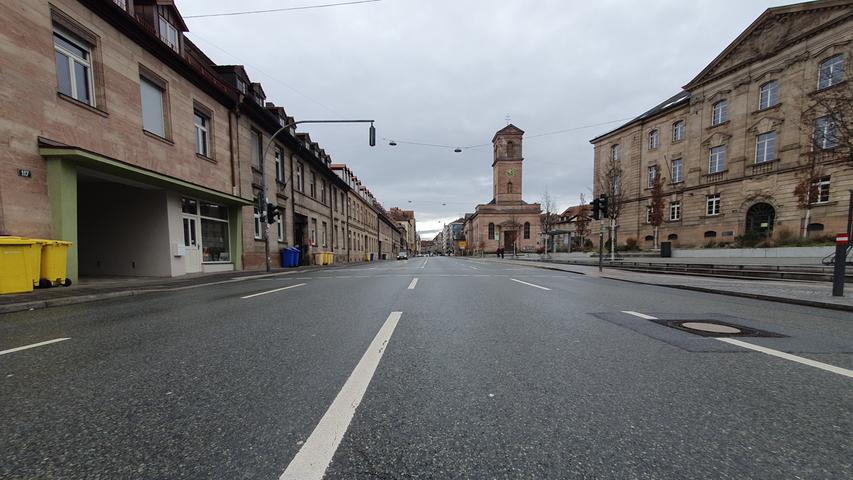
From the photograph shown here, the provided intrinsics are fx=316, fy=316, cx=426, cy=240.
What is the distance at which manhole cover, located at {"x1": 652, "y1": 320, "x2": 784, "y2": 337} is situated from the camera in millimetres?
3916

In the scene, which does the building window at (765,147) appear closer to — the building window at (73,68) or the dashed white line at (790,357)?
the dashed white line at (790,357)

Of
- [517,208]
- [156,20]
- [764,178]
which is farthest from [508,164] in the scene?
[156,20]

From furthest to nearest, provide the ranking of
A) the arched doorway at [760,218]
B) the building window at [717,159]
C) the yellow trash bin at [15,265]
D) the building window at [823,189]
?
the building window at [717,159]
the arched doorway at [760,218]
the building window at [823,189]
the yellow trash bin at [15,265]

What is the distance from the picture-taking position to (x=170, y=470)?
1463 millimetres

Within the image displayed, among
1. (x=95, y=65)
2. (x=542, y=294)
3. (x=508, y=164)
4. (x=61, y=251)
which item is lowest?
(x=542, y=294)

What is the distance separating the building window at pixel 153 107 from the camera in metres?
11.7

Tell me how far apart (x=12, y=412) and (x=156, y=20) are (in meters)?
16.5

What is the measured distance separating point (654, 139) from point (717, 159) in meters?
7.52

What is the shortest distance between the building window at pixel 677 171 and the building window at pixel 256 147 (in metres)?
37.6

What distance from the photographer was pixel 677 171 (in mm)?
32219

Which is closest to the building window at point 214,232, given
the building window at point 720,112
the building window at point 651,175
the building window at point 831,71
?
the building window at point 831,71

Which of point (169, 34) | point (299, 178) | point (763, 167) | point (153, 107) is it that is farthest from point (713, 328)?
point (763, 167)

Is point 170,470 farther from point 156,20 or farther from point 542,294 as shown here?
point 156,20

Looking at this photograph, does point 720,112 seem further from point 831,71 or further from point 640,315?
point 640,315
